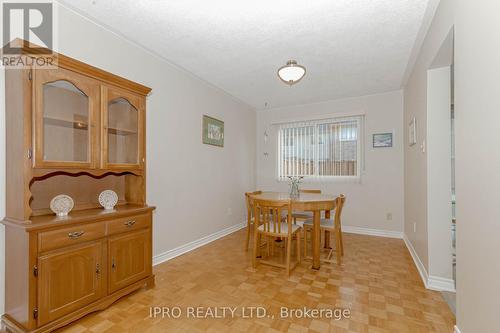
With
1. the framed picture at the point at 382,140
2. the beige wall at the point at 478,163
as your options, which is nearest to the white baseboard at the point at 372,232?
the framed picture at the point at 382,140

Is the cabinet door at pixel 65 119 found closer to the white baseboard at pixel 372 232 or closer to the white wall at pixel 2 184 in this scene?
the white wall at pixel 2 184

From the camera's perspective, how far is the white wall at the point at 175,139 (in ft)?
7.68

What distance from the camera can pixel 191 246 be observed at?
3.48 metres

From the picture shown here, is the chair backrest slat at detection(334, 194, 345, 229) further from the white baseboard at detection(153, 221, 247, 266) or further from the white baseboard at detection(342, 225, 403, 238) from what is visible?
the white baseboard at detection(153, 221, 247, 266)

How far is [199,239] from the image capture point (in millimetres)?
3652

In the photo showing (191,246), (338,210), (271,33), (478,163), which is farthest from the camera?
(191,246)

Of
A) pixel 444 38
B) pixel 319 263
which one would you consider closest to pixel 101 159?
pixel 319 263

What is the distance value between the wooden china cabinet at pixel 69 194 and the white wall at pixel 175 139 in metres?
0.35

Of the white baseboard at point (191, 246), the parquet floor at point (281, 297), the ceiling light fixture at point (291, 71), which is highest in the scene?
the ceiling light fixture at point (291, 71)

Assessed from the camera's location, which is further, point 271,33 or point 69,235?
point 271,33

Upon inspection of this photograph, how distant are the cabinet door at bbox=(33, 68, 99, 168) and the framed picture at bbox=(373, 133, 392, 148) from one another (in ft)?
14.1

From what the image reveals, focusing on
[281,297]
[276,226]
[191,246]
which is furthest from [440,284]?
[191,246]

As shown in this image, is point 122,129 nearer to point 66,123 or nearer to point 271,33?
point 66,123

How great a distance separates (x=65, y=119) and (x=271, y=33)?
2.02m
